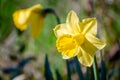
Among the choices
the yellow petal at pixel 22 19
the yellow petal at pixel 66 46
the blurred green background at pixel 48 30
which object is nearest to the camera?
the yellow petal at pixel 66 46

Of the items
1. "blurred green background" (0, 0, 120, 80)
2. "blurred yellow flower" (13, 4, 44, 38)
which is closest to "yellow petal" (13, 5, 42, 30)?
"blurred yellow flower" (13, 4, 44, 38)

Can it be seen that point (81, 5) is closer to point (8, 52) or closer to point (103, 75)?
point (8, 52)

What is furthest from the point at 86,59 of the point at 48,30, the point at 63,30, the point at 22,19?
the point at 48,30

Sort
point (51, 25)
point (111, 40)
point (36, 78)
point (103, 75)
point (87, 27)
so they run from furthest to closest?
1. point (51, 25)
2. point (111, 40)
3. point (36, 78)
4. point (103, 75)
5. point (87, 27)

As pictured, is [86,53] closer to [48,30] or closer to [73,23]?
[73,23]

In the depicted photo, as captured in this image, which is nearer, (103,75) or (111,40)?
(103,75)

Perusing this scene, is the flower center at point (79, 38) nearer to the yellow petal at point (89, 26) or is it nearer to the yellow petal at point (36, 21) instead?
the yellow petal at point (89, 26)

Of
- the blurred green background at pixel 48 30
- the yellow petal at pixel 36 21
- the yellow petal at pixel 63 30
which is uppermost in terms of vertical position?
the yellow petal at pixel 63 30

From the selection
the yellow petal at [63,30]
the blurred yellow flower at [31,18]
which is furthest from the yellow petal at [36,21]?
the yellow petal at [63,30]

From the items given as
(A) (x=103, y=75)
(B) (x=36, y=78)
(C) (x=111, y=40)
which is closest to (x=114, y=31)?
(C) (x=111, y=40)
